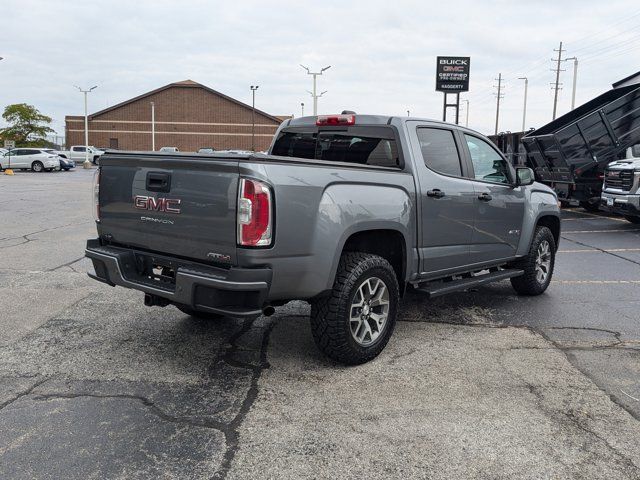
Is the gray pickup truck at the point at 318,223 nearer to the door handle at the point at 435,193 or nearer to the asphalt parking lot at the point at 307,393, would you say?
the door handle at the point at 435,193

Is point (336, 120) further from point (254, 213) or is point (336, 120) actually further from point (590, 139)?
point (590, 139)

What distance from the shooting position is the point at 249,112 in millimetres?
78938

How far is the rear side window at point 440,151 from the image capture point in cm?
524

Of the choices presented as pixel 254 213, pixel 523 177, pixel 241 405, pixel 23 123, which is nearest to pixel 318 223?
pixel 254 213

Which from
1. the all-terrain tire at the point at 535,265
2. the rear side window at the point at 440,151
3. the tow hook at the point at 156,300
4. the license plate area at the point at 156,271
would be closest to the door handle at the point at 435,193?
the rear side window at the point at 440,151

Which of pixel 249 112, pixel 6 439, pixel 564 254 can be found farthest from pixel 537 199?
pixel 249 112

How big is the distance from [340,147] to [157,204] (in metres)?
1.91

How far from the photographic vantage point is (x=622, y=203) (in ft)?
44.5

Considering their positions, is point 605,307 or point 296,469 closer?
point 296,469

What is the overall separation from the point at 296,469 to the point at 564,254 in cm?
843

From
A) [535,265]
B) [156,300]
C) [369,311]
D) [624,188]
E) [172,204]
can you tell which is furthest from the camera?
[624,188]

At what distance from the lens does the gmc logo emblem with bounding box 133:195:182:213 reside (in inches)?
159

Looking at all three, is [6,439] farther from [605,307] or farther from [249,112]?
[249,112]

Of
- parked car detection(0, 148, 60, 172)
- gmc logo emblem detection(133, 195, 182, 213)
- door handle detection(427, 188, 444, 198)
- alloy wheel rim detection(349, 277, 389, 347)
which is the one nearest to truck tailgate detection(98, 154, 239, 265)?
gmc logo emblem detection(133, 195, 182, 213)
